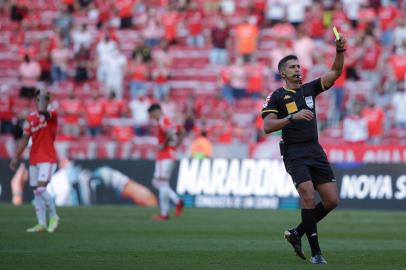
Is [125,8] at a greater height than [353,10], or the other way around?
[125,8]

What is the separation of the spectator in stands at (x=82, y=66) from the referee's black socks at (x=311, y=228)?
2461cm

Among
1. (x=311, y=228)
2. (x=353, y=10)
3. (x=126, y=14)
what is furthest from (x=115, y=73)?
(x=311, y=228)

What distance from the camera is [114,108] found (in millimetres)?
33188

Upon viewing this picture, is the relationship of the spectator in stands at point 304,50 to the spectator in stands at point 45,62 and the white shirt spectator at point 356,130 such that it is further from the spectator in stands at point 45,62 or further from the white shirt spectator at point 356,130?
the spectator in stands at point 45,62

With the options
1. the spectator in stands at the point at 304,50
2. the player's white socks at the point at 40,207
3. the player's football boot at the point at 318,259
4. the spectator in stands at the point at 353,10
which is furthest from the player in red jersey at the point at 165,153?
the spectator in stands at the point at 353,10

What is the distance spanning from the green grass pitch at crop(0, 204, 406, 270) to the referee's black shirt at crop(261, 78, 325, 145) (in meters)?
1.50

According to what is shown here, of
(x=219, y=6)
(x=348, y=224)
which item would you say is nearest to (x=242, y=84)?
(x=219, y=6)

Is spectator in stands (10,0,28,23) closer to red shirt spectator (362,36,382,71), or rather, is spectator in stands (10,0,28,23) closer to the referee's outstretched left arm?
red shirt spectator (362,36,382,71)

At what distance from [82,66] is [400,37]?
11530 millimetres

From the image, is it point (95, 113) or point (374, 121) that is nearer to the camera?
point (374, 121)

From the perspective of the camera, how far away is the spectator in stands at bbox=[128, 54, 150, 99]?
111 ft

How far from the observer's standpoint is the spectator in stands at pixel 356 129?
93.8 ft

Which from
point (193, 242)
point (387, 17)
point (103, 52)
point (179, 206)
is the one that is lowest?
point (179, 206)

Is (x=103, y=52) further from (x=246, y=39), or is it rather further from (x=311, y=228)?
(x=311, y=228)
